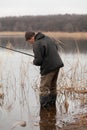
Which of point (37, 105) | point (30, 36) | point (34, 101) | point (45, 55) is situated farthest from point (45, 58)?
point (34, 101)

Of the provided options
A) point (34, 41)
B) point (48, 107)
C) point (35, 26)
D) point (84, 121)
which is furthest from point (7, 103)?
point (35, 26)

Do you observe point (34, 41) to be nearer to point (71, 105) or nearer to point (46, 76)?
point (46, 76)

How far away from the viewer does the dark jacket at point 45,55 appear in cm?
638

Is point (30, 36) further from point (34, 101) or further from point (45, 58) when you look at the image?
point (34, 101)

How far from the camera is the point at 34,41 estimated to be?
6516 millimetres

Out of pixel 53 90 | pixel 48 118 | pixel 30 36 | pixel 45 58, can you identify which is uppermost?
pixel 30 36

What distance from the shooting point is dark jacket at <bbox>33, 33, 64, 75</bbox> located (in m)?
6.38

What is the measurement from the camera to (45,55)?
648cm

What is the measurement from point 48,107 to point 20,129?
4.55ft

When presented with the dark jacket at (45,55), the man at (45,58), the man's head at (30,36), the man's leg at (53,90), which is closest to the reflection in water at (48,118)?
the man's leg at (53,90)

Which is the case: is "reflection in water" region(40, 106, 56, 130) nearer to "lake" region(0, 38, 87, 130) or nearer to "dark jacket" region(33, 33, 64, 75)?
"lake" region(0, 38, 87, 130)

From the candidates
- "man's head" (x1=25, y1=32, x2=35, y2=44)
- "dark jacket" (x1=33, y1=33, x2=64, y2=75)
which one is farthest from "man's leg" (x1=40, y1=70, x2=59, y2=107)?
"man's head" (x1=25, y1=32, x2=35, y2=44)

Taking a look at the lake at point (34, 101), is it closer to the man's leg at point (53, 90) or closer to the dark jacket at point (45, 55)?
the man's leg at point (53, 90)

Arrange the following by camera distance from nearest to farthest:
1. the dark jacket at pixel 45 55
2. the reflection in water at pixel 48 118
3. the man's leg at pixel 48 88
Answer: the reflection in water at pixel 48 118
the dark jacket at pixel 45 55
the man's leg at pixel 48 88
